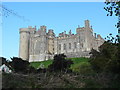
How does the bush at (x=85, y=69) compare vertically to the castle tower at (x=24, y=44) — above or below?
below

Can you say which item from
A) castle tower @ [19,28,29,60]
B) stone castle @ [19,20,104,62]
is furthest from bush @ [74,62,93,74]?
castle tower @ [19,28,29,60]

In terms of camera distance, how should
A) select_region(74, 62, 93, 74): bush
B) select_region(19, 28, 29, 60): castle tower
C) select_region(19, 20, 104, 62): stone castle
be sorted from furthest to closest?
select_region(19, 28, 29, 60): castle tower → select_region(19, 20, 104, 62): stone castle → select_region(74, 62, 93, 74): bush

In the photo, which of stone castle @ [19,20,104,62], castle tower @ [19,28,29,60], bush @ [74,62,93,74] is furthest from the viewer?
castle tower @ [19,28,29,60]

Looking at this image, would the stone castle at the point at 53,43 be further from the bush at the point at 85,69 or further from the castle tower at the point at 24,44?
the bush at the point at 85,69

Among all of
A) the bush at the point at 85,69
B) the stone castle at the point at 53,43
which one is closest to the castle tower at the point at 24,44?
the stone castle at the point at 53,43

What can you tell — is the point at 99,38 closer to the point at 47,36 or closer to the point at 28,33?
the point at 47,36

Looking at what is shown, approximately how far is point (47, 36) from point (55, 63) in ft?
151

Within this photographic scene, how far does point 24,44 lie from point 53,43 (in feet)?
33.6

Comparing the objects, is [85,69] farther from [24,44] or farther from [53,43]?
[24,44]

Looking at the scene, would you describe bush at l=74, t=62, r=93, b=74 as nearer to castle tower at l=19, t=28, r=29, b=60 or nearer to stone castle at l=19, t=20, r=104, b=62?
stone castle at l=19, t=20, r=104, b=62

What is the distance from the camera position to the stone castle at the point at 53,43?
6906 cm

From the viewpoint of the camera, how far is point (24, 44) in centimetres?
7531

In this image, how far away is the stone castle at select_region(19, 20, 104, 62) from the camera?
227 ft

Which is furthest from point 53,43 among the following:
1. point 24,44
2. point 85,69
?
point 85,69
